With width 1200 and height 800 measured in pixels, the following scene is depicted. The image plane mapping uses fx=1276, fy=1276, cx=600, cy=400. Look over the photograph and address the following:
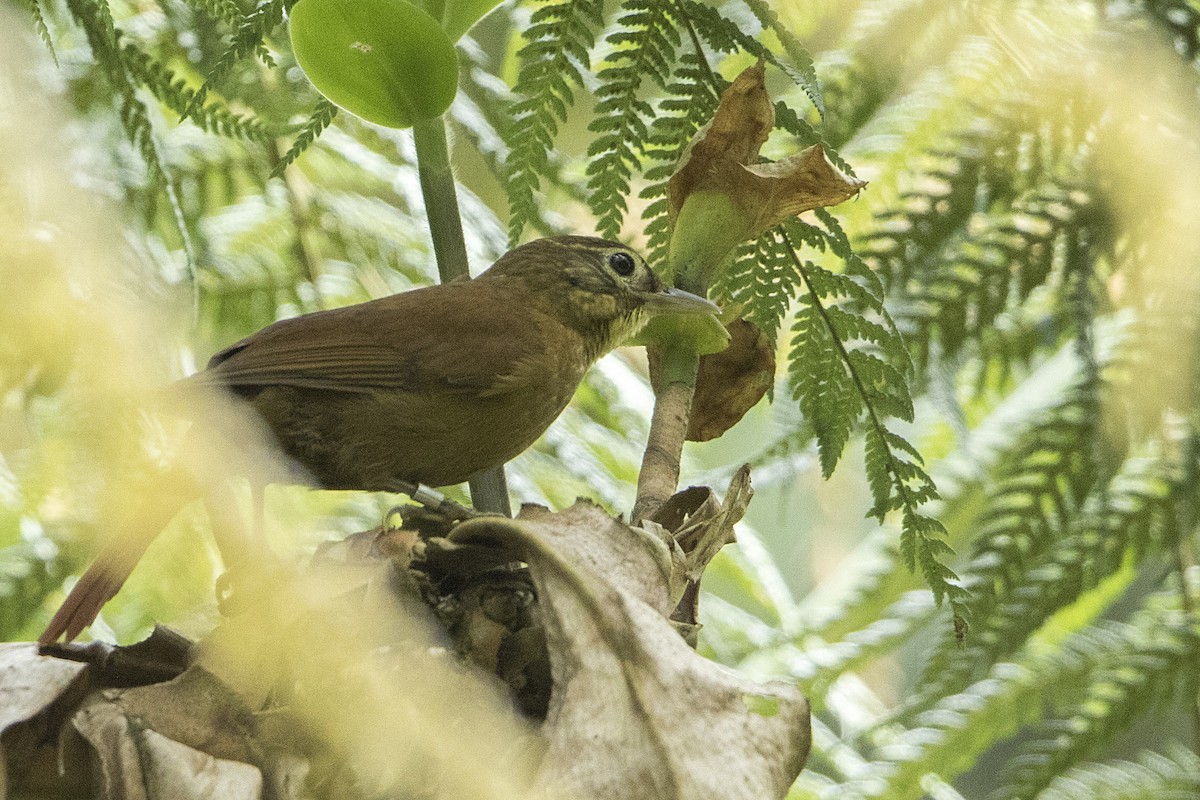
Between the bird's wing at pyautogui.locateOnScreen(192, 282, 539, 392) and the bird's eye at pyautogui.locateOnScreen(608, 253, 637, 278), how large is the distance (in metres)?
0.16

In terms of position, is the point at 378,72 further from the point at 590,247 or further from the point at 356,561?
the point at 590,247

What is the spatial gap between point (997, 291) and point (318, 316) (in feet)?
3.24

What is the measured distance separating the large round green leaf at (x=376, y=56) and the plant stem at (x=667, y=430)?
32cm

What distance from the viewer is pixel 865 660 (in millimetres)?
2156


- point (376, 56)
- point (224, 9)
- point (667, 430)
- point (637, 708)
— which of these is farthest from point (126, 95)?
point (637, 708)

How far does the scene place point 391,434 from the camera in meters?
1.51

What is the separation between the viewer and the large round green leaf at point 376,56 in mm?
1082

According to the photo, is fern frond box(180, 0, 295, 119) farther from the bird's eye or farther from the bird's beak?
the bird's eye

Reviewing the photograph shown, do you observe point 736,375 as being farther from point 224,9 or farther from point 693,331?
point 224,9

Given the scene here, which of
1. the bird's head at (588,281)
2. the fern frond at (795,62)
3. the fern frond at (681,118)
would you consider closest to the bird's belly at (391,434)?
the bird's head at (588,281)

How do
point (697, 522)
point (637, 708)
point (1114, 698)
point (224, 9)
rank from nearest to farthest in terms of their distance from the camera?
point (637, 708) → point (697, 522) → point (224, 9) → point (1114, 698)

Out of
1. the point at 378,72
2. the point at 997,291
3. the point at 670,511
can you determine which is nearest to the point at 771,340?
the point at 670,511

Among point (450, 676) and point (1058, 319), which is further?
point (1058, 319)

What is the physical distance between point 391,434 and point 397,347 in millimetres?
119
